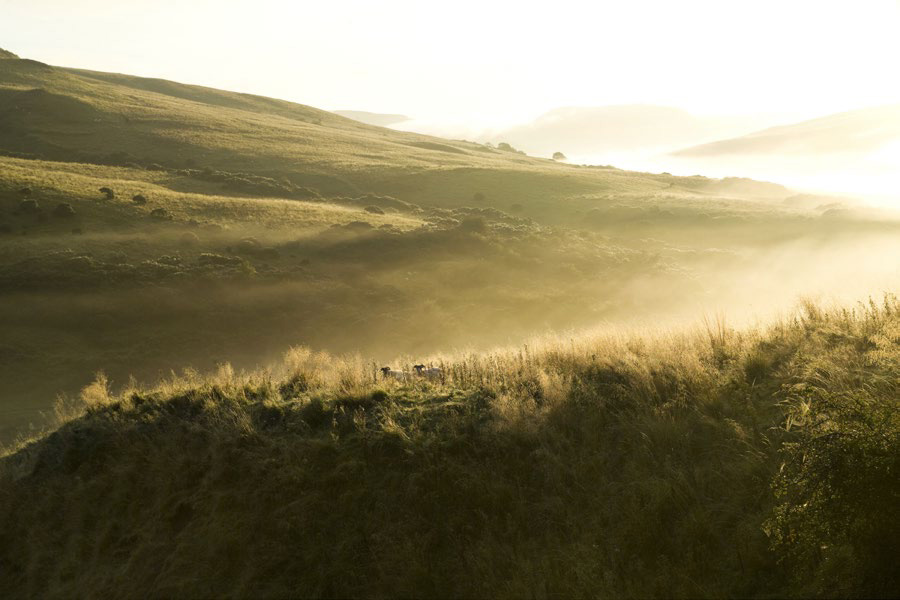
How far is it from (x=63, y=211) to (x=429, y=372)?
134 ft

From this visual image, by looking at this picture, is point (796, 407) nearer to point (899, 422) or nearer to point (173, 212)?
point (899, 422)

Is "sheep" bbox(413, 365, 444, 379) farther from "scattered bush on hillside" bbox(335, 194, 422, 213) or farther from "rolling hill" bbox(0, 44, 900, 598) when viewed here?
"scattered bush on hillside" bbox(335, 194, 422, 213)

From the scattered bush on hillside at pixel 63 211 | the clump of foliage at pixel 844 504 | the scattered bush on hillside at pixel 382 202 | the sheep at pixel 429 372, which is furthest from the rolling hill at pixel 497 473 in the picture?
the scattered bush on hillside at pixel 382 202

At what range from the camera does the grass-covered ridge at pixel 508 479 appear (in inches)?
240

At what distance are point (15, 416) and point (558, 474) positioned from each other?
2033 cm

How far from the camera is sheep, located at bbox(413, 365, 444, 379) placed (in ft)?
35.6

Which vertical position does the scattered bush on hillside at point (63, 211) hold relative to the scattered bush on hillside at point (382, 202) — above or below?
below

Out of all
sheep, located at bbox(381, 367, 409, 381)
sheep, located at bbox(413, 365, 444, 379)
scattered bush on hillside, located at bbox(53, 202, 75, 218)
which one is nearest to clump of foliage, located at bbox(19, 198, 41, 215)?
scattered bush on hillside, located at bbox(53, 202, 75, 218)

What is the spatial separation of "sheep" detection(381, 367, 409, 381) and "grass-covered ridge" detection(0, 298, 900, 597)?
383 millimetres

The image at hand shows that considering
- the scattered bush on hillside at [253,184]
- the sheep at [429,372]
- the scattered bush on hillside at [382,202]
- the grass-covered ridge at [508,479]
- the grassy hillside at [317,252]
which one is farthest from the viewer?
the scattered bush on hillside at [253,184]

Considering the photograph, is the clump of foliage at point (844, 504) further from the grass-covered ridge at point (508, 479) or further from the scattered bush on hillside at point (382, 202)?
the scattered bush on hillside at point (382, 202)

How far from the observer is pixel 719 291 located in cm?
3803

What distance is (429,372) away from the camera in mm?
11172

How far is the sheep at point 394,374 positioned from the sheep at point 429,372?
0.22 metres
